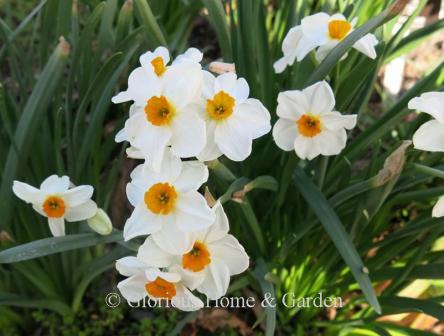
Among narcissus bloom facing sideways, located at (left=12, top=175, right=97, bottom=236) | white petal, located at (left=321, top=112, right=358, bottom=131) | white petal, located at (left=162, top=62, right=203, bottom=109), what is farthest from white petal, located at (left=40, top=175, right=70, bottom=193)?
white petal, located at (left=321, top=112, right=358, bottom=131)

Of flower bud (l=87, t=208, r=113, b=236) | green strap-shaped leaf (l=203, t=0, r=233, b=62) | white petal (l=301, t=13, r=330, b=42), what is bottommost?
flower bud (l=87, t=208, r=113, b=236)

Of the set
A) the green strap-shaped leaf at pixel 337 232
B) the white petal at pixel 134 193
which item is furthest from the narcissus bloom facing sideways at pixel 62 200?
the green strap-shaped leaf at pixel 337 232

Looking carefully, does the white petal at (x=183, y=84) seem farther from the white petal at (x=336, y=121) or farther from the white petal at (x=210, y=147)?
the white petal at (x=336, y=121)

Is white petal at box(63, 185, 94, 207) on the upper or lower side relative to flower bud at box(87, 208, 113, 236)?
upper

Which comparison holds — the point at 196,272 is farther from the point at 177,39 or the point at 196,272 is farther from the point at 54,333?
the point at 177,39

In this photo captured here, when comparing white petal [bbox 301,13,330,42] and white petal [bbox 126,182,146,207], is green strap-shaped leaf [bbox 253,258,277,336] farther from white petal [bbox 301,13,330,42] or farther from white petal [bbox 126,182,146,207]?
white petal [bbox 301,13,330,42]

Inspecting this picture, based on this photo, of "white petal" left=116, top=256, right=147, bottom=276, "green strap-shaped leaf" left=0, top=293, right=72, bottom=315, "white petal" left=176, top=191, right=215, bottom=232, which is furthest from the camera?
"green strap-shaped leaf" left=0, top=293, right=72, bottom=315

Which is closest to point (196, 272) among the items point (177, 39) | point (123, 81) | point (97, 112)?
point (97, 112)
